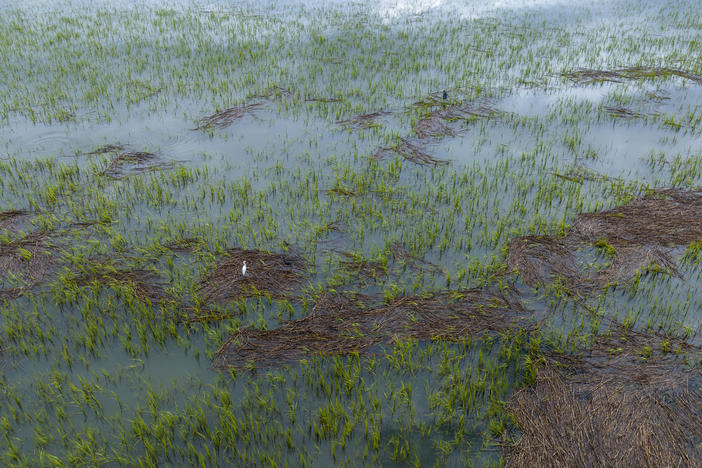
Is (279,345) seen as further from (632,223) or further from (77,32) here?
(77,32)

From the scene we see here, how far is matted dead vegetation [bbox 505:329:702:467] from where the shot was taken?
2.83 metres

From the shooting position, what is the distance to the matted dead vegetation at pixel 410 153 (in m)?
6.92

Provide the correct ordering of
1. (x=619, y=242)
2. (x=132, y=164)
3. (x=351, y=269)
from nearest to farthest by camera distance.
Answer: (x=351, y=269) → (x=619, y=242) → (x=132, y=164)

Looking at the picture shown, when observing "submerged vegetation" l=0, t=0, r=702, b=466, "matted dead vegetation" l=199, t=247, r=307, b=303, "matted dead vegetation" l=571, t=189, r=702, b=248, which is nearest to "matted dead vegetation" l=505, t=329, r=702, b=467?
"submerged vegetation" l=0, t=0, r=702, b=466

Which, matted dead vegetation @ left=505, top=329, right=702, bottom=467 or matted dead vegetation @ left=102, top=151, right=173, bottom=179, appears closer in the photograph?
matted dead vegetation @ left=505, top=329, right=702, bottom=467

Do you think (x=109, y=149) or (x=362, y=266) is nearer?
(x=362, y=266)

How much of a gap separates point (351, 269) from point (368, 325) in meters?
0.89

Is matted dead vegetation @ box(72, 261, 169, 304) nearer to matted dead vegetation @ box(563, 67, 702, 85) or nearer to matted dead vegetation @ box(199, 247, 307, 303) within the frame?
matted dead vegetation @ box(199, 247, 307, 303)

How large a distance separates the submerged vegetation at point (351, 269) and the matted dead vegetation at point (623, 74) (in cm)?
8

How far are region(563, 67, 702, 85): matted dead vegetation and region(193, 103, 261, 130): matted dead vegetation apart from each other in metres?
8.49

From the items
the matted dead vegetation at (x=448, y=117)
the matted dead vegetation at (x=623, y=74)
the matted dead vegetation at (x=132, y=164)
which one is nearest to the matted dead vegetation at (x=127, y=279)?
the matted dead vegetation at (x=132, y=164)

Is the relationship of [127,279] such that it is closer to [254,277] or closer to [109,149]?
[254,277]

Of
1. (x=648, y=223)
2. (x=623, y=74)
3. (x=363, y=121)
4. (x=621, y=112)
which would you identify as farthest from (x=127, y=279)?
(x=623, y=74)

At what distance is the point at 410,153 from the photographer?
23.7 ft
